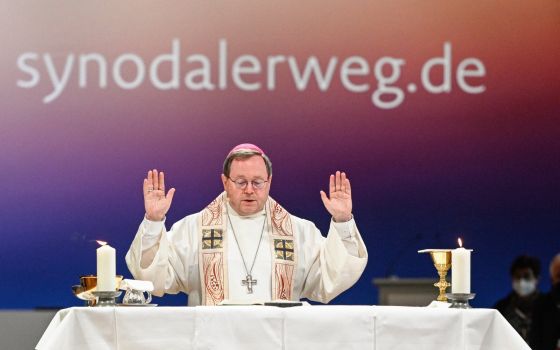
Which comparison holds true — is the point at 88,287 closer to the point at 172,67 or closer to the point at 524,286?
the point at 172,67

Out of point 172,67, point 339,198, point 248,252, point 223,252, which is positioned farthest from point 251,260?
point 172,67

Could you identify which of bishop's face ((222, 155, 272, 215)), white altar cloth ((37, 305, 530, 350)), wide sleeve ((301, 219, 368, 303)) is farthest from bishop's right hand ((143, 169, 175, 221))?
white altar cloth ((37, 305, 530, 350))

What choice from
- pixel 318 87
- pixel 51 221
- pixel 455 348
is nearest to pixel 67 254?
pixel 51 221

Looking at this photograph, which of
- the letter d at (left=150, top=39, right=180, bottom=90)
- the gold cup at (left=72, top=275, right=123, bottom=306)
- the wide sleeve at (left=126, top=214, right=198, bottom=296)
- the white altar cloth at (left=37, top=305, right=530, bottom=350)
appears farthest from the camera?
the letter d at (left=150, top=39, right=180, bottom=90)

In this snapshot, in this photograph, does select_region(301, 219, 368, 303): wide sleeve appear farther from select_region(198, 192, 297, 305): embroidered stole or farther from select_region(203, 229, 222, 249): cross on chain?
select_region(203, 229, 222, 249): cross on chain

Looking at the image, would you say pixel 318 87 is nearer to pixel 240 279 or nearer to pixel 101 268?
pixel 240 279

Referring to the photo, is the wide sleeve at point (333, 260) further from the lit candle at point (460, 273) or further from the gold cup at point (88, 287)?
the gold cup at point (88, 287)

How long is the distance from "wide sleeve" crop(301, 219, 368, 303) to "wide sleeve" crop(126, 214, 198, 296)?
56 cm

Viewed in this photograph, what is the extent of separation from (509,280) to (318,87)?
1.96 meters

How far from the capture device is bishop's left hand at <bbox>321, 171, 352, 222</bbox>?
5594 millimetres

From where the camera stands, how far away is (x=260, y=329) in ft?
15.5

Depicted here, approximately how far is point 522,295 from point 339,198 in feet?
13.2

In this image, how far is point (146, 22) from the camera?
9.17 m

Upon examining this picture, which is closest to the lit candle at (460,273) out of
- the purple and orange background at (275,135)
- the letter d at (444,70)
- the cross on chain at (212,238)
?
the cross on chain at (212,238)
